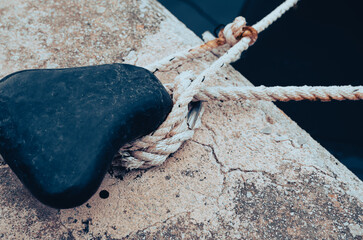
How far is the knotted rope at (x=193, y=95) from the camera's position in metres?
0.76

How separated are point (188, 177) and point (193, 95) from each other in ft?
0.81

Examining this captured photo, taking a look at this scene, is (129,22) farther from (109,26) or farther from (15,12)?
(15,12)

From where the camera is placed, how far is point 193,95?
81 centimetres

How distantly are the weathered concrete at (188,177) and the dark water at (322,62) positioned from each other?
655mm

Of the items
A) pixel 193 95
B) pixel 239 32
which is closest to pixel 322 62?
pixel 239 32

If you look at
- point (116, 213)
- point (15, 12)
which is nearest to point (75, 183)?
point (116, 213)

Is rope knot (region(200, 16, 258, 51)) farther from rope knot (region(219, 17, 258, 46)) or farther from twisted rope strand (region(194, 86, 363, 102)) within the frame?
twisted rope strand (region(194, 86, 363, 102))

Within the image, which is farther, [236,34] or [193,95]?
[236,34]

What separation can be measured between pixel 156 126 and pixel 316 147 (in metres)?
0.58

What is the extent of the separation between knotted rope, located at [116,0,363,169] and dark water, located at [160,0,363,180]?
0.68 metres

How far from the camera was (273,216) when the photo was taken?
77 cm

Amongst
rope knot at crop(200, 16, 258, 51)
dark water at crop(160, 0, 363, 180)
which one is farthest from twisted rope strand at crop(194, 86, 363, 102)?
dark water at crop(160, 0, 363, 180)

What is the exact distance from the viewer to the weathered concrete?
0.71 metres

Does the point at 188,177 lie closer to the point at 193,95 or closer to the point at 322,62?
the point at 193,95
